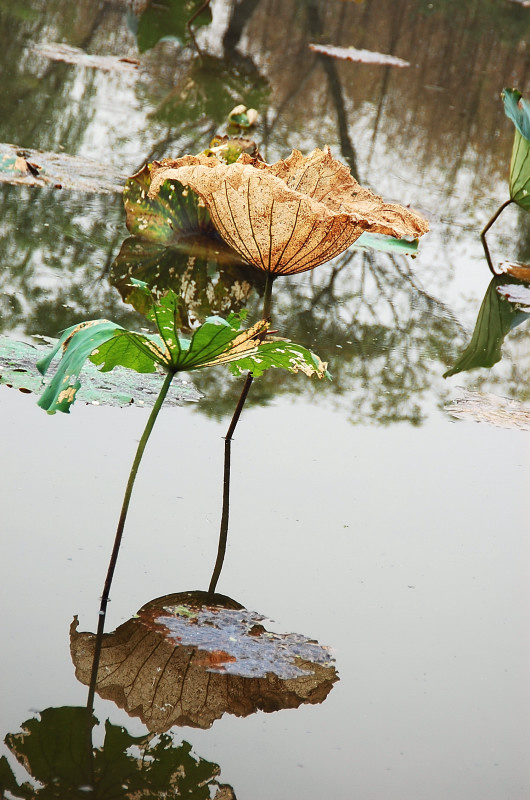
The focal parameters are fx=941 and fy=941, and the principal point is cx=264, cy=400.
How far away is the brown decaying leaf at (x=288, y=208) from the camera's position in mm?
2018

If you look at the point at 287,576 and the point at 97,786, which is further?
the point at 287,576

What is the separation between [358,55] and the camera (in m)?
9.49

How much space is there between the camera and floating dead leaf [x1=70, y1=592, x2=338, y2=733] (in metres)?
1.56

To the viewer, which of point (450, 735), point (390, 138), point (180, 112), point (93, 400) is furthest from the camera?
point (390, 138)

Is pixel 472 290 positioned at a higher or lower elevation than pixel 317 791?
higher

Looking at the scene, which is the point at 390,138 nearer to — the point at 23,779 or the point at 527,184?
the point at 527,184

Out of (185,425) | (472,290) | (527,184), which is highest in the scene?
(527,184)

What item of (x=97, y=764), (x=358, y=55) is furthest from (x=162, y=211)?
(x=358, y=55)

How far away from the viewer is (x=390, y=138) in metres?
6.57

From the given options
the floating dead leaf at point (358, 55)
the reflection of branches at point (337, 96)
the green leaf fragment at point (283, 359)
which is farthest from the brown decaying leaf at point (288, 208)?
the floating dead leaf at point (358, 55)

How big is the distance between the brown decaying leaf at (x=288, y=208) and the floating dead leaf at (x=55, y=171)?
2.28 m

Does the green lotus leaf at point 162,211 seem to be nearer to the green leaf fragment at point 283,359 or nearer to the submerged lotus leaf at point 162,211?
the submerged lotus leaf at point 162,211

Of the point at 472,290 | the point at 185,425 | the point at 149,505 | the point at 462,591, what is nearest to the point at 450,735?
the point at 462,591

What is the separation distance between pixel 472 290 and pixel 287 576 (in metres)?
2.49
